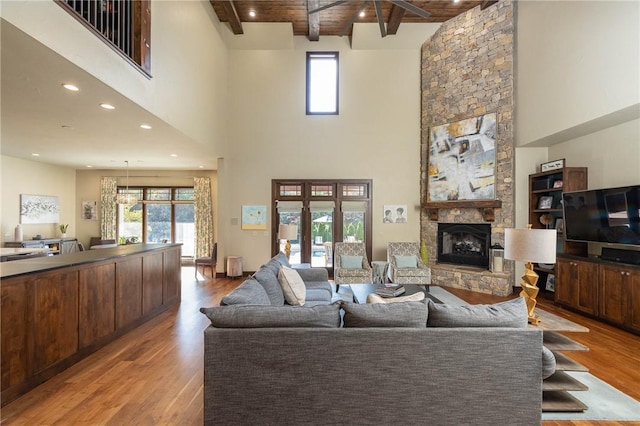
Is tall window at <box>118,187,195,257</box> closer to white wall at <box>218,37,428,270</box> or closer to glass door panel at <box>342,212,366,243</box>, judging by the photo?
white wall at <box>218,37,428,270</box>

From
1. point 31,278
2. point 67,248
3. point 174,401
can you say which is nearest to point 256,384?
point 174,401

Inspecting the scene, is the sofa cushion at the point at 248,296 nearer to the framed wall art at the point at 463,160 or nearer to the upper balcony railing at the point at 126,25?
the upper balcony railing at the point at 126,25

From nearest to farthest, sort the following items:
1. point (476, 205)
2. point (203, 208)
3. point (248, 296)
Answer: point (248, 296)
point (476, 205)
point (203, 208)

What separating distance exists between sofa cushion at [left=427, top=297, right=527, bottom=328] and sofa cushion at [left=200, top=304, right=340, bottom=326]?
642 millimetres

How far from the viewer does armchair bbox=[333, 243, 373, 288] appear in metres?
5.50

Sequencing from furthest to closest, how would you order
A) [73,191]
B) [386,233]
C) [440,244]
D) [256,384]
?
[73,191], [386,233], [440,244], [256,384]

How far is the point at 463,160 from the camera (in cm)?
602

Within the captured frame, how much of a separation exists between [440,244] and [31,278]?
21.7 ft

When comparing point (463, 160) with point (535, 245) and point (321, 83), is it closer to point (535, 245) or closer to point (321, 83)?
point (321, 83)

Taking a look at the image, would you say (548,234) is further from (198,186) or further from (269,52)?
(198,186)

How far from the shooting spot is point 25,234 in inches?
277

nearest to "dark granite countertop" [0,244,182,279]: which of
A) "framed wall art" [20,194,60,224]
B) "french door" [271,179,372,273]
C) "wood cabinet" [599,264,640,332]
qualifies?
"french door" [271,179,372,273]

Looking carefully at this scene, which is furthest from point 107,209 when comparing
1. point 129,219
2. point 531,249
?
point 531,249

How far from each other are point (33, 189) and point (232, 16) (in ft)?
21.6
